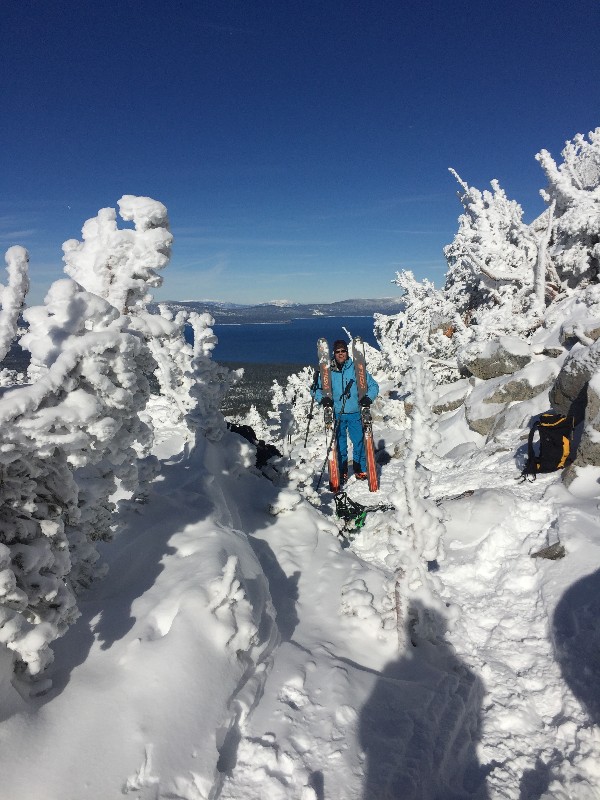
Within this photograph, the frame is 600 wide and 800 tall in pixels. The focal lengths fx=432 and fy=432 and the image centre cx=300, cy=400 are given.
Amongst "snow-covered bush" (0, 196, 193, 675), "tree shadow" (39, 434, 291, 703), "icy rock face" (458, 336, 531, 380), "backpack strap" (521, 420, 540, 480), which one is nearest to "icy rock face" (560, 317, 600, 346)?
"icy rock face" (458, 336, 531, 380)

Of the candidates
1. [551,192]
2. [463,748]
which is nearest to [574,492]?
[463,748]

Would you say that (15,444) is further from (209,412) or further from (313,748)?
(209,412)

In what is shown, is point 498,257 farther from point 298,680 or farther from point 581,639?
point 298,680

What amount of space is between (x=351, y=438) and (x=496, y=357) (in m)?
9.20

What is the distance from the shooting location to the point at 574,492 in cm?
716

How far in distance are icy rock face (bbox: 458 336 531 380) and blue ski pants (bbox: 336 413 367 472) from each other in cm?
866

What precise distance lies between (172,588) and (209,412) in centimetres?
429

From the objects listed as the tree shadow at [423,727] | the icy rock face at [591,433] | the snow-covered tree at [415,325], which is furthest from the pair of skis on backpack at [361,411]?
the snow-covered tree at [415,325]

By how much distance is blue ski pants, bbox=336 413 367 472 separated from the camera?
1031 centimetres

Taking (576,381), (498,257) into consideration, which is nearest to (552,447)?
(576,381)

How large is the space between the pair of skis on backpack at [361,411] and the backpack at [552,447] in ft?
10.9

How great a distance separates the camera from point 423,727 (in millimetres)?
3471

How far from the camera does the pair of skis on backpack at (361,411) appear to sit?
9.60 m

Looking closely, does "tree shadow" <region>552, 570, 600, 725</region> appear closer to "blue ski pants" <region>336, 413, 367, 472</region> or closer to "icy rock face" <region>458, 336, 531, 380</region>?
"blue ski pants" <region>336, 413, 367, 472</region>
